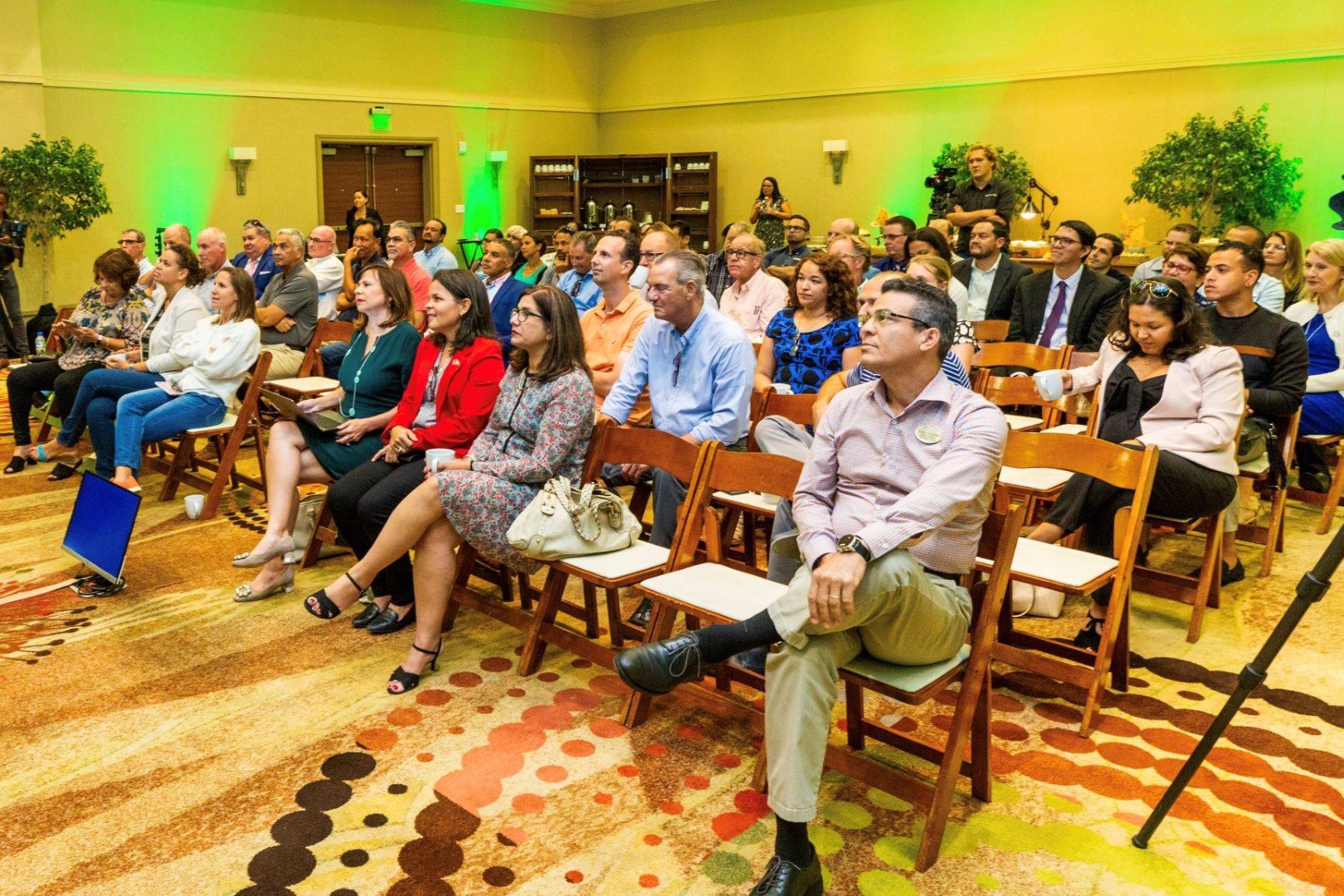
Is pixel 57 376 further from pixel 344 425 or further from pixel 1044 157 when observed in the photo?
pixel 1044 157

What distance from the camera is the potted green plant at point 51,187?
9.80 meters

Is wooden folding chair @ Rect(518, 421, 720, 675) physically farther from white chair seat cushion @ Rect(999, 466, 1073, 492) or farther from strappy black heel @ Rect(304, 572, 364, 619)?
white chair seat cushion @ Rect(999, 466, 1073, 492)

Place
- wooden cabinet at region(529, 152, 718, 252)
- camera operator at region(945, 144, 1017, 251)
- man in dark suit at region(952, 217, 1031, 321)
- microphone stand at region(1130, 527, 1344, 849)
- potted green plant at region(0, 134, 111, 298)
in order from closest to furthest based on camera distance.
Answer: microphone stand at region(1130, 527, 1344, 849)
man in dark suit at region(952, 217, 1031, 321)
camera operator at region(945, 144, 1017, 251)
potted green plant at region(0, 134, 111, 298)
wooden cabinet at region(529, 152, 718, 252)

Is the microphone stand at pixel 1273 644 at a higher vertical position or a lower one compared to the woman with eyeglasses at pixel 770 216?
lower

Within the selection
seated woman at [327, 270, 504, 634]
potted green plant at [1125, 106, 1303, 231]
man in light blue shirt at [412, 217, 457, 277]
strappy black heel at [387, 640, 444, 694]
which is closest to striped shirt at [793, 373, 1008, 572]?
strappy black heel at [387, 640, 444, 694]

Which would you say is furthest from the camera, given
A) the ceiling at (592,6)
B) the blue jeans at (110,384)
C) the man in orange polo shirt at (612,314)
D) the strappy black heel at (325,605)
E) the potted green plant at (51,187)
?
the ceiling at (592,6)

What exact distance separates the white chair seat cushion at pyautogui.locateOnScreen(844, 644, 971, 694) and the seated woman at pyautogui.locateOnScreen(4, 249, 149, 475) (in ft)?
16.4

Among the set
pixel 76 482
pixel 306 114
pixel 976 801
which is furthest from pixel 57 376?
pixel 306 114

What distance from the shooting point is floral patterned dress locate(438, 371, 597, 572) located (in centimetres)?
342

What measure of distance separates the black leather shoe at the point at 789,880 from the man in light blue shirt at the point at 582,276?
462 centimetres

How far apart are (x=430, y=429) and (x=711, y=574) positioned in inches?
56.6

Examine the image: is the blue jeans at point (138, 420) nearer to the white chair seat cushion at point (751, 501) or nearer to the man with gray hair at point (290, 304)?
the man with gray hair at point (290, 304)

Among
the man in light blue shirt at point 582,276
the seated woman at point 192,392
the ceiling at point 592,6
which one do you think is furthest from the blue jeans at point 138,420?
the ceiling at point 592,6

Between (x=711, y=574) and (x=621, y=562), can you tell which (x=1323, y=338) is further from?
(x=621, y=562)
